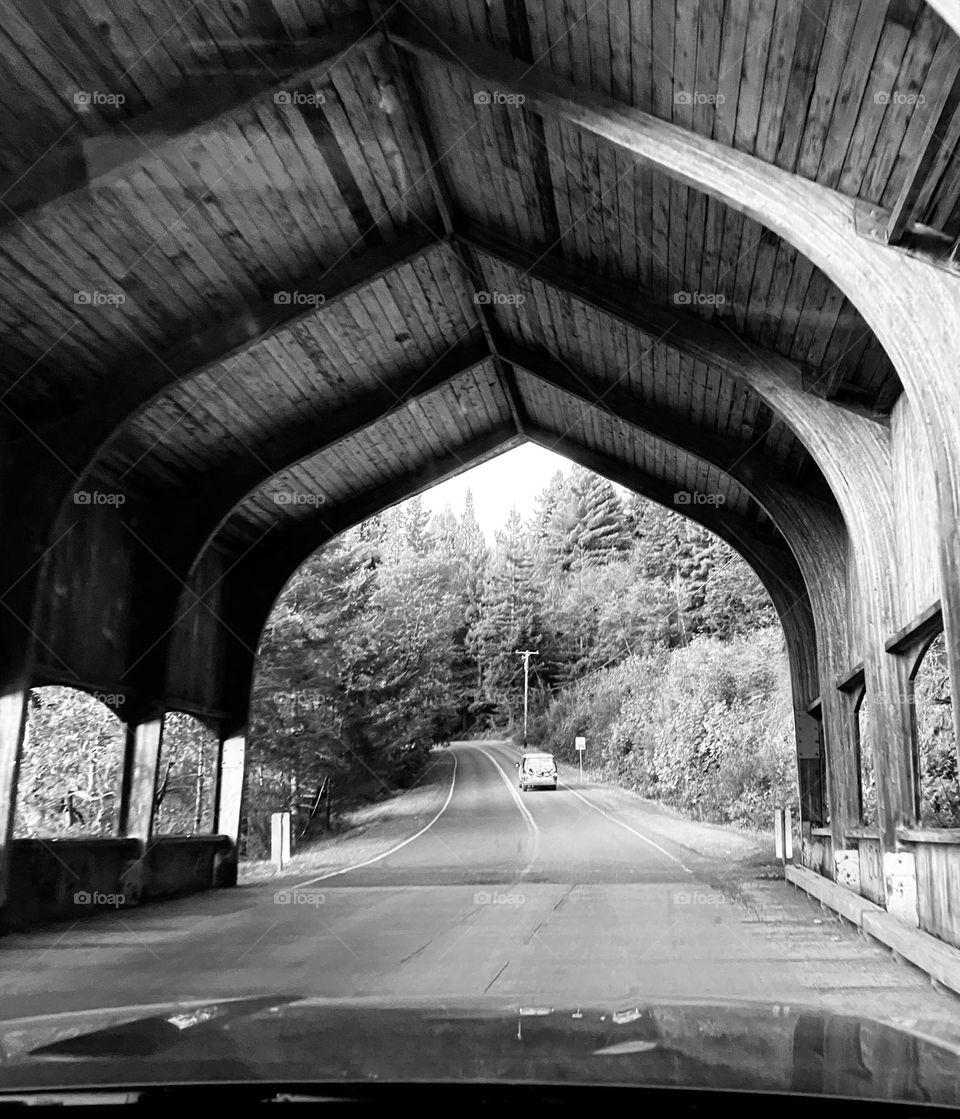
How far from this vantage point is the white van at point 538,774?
1631 inches

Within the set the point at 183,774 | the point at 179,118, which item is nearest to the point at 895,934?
the point at 179,118

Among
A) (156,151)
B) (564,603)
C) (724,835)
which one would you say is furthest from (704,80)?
(564,603)

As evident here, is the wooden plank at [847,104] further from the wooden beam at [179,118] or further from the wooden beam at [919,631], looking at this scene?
the wooden beam at [179,118]

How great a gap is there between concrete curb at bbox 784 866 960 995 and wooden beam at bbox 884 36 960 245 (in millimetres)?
4839

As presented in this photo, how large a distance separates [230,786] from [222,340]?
8032 mm

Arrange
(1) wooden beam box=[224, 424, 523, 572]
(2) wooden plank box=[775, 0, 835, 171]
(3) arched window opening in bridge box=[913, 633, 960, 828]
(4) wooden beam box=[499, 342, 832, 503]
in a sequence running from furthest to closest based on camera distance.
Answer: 1. (1) wooden beam box=[224, 424, 523, 572]
2. (3) arched window opening in bridge box=[913, 633, 960, 828]
3. (4) wooden beam box=[499, 342, 832, 503]
4. (2) wooden plank box=[775, 0, 835, 171]

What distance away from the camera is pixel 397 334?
12930 millimetres

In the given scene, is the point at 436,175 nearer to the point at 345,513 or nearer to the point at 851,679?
the point at 851,679

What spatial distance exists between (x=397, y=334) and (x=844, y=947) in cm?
857

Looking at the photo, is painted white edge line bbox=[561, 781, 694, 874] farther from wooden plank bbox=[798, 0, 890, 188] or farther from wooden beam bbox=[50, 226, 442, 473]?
wooden plank bbox=[798, 0, 890, 188]

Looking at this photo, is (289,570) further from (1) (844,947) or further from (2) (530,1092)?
(2) (530,1092)

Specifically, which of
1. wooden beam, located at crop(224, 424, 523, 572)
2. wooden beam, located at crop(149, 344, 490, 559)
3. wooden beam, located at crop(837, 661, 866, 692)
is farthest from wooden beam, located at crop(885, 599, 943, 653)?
wooden beam, located at crop(224, 424, 523, 572)

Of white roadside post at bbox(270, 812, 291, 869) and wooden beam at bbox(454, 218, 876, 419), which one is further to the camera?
white roadside post at bbox(270, 812, 291, 869)

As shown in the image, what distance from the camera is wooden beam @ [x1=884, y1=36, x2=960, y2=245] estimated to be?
212 inches
